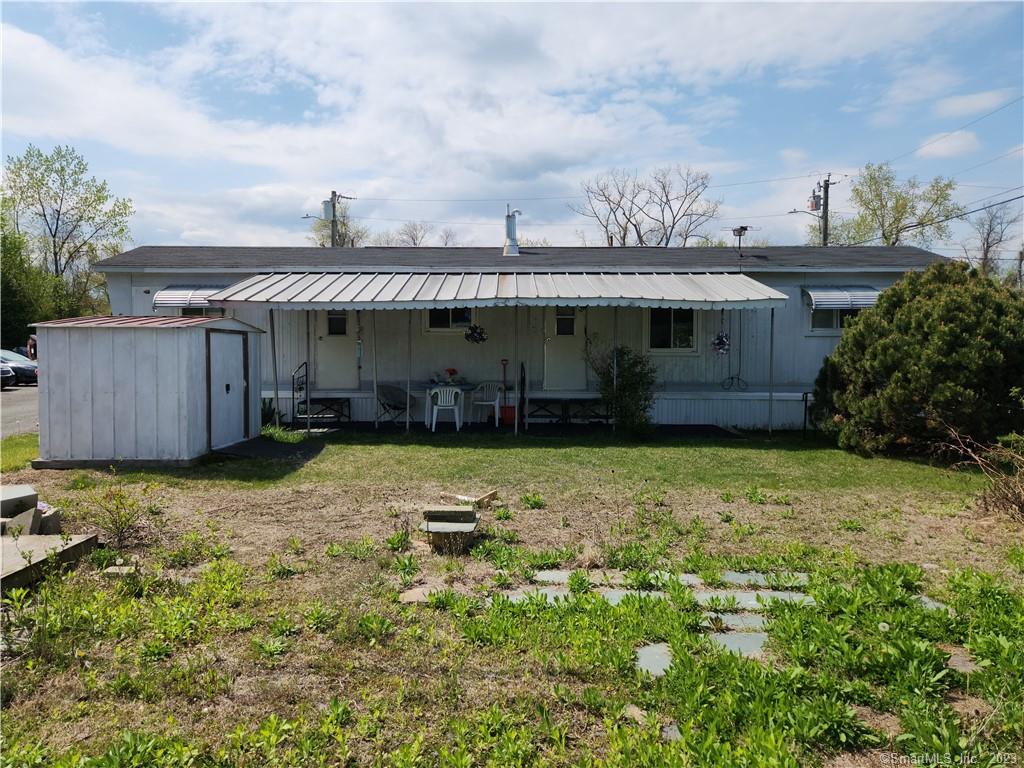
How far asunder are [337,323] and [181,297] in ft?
9.51

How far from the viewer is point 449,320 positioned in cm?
1325

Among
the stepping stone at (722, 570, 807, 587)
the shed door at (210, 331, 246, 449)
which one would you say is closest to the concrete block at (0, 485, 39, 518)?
the shed door at (210, 331, 246, 449)

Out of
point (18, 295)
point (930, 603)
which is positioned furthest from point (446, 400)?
point (18, 295)

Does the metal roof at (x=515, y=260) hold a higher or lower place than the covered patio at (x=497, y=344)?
higher

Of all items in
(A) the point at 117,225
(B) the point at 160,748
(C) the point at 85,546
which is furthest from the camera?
(A) the point at 117,225

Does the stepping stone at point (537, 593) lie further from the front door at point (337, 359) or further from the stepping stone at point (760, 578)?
the front door at point (337, 359)

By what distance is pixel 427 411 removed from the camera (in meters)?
12.1

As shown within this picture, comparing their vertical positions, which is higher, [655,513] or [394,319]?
[394,319]

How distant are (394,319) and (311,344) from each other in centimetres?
172

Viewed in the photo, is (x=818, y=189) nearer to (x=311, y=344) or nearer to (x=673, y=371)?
(x=673, y=371)

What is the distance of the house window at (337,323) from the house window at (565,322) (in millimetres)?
4219

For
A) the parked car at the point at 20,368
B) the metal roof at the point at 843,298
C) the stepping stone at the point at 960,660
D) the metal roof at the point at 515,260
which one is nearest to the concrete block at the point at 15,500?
the stepping stone at the point at 960,660

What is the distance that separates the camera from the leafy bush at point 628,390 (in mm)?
10805

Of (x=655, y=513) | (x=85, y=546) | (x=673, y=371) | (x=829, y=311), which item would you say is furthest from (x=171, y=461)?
(x=829, y=311)
